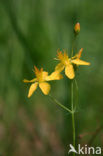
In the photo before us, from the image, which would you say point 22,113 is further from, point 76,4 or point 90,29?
point 90,29

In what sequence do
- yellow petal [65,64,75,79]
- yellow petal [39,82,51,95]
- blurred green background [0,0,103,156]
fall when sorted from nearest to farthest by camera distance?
yellow petal [65,64,75,79] → yellow petal [39,82,51,95] → blurred green background [0,0,103,156]

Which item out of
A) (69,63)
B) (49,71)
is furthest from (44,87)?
(49,71)

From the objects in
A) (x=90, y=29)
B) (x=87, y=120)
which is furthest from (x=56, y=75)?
(x=90, y=29)

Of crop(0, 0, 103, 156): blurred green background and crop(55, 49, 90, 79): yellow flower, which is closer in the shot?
crop(55, 49, 90, 79): yellow flower

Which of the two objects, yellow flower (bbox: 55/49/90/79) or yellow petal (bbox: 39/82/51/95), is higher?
yellow flower (bbox: 55/49/90/79)

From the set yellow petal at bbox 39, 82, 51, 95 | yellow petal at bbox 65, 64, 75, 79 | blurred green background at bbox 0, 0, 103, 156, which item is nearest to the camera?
yellow petal at bbox 65, 64, 75, 79

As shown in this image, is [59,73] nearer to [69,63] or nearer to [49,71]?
[69,63]

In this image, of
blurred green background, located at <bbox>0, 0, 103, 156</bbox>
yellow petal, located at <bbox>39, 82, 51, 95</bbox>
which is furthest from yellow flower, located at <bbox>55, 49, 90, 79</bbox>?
blurred green background, located at <bbox>0, 0, 103, 156</bbox>

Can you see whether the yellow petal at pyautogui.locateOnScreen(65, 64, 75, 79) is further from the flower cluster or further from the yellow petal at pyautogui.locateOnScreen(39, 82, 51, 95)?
the yellow petal at pyautogui.locateOnScreen(39, 82, 51, 95)

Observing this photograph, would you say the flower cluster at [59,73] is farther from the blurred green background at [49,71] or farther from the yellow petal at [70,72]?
the blurred green background at [49,71]
